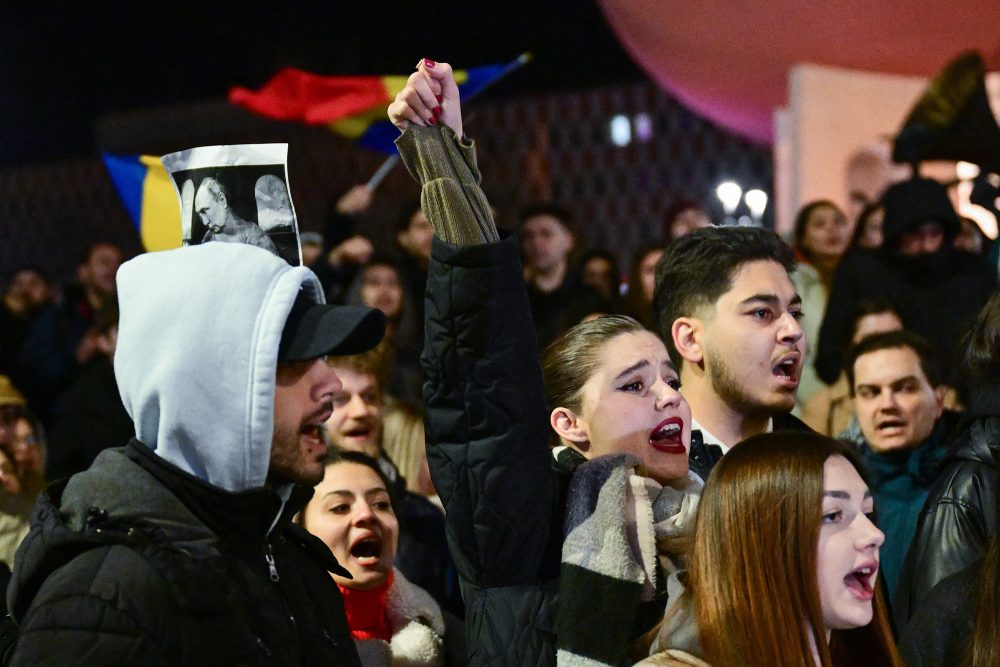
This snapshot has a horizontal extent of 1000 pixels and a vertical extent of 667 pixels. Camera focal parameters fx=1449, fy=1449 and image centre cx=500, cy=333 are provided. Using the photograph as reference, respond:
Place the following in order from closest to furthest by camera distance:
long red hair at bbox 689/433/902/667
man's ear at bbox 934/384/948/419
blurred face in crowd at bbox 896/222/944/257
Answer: long red hair at bbox 689/433/902/667
man's ear at bbox 934/384/948/419
blurred face in crowd at bbox 896/222/944/257

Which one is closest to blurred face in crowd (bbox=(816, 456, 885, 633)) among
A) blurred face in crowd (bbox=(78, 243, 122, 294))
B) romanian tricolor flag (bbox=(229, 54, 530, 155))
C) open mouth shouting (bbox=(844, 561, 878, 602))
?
open mouth shouting (bbox=(844, 561, 878, 602))

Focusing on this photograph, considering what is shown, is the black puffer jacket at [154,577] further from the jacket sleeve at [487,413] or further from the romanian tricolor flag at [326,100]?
the romanian tricolor flag at [326,100]

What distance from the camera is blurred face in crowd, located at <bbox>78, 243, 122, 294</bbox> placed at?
823cm

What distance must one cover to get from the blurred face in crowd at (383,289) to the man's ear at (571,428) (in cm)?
355

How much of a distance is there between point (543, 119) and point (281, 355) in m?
8.73

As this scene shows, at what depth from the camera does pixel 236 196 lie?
287 centimetres

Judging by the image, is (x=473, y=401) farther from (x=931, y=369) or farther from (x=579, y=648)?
(x=931, y=369)

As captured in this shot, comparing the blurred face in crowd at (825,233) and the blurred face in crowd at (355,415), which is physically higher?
the blurred face in crowd at (825,233)

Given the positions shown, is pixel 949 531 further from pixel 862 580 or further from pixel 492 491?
pixel 492 491

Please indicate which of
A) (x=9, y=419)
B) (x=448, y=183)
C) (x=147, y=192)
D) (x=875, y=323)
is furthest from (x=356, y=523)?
(x=875, y=323)

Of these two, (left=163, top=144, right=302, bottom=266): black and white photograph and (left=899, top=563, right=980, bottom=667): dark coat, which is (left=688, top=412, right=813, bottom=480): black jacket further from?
(left=163, top=144, right=302, bottom=266): black and white photograph

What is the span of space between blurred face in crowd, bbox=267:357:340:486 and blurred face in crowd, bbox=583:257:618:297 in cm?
495

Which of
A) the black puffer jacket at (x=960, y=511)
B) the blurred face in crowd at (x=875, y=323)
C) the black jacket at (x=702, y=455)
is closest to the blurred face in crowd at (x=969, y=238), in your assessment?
the blurred face in crowd at (x=875, y=323)

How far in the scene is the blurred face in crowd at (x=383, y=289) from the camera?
665 cm
